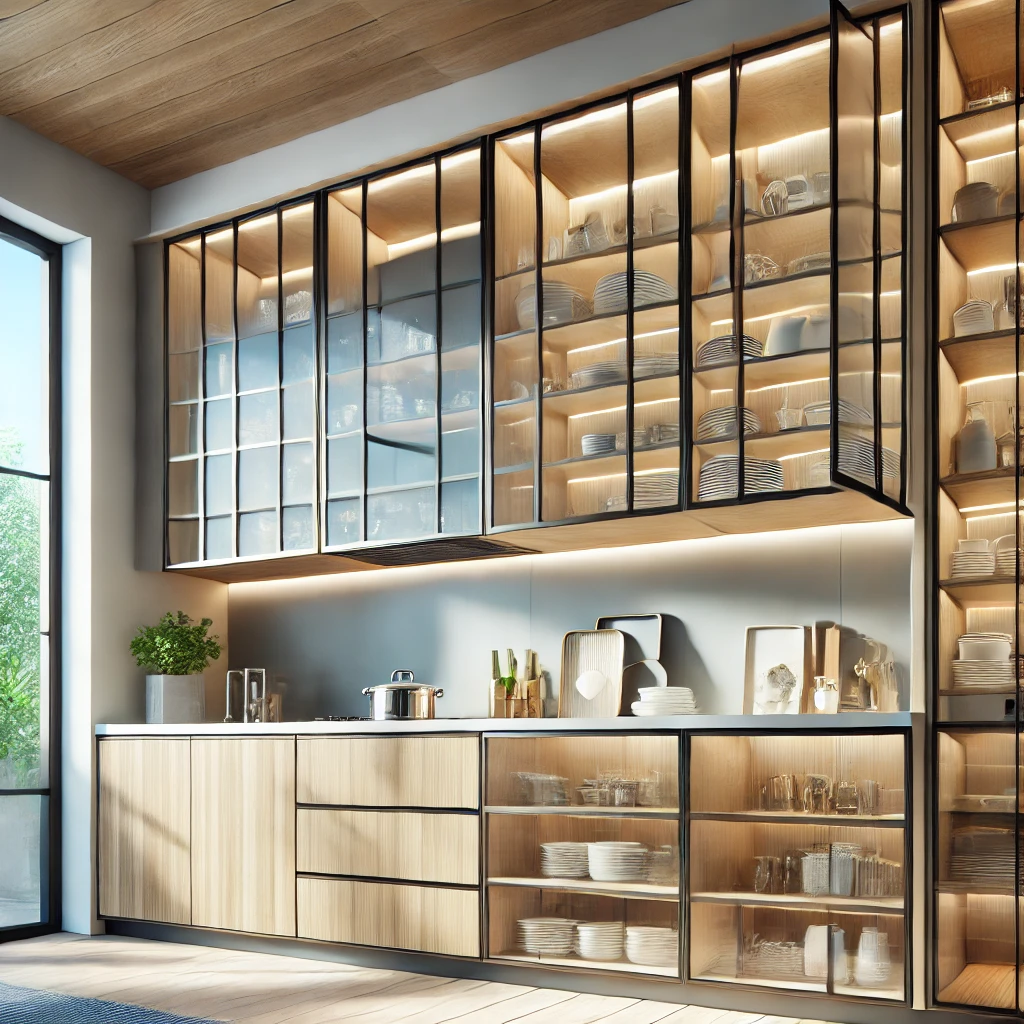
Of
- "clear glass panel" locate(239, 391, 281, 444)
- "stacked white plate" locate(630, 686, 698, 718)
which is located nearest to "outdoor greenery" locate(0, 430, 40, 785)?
"clear glass panel" locate(239, 391, 281, 444)

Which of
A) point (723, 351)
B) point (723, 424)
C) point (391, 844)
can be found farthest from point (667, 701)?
point (723, 351)

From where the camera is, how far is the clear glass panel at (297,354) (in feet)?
16.6

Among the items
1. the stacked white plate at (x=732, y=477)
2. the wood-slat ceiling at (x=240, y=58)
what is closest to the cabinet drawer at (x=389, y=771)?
the stacked white plate at (x=732, y=477)

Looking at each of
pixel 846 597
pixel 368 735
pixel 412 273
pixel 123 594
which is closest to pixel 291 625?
pixel 123 594

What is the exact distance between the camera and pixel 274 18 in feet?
14.1

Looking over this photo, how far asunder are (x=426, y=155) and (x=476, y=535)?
62.0 inches

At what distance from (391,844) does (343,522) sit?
1305mm

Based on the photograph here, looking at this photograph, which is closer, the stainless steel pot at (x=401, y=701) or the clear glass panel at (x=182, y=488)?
the stainless steel pot at (x=401, y=701)

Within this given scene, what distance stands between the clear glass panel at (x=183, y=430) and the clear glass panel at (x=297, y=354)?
558 mm

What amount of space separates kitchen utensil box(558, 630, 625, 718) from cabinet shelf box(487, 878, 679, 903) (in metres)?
0.71

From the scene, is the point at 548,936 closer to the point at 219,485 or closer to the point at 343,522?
the point at 343,522

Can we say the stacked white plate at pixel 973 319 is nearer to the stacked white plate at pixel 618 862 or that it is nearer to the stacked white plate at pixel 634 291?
the stacked white plate at pixel 634 291

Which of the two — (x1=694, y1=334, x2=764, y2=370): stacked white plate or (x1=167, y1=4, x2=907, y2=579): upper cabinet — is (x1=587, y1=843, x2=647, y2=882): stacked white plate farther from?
(x1=694, y1=334, x2=764, y2=370): stacked white plate

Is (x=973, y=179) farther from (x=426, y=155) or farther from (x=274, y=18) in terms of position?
(x=274, y=18)
